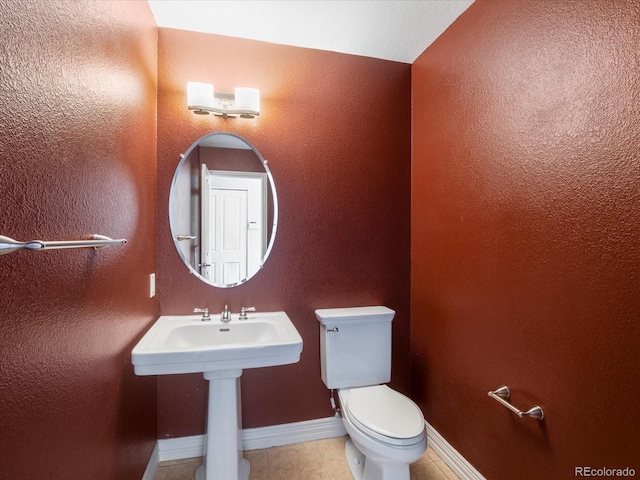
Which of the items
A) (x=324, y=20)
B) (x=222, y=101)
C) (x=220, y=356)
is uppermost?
(x=324, y=20)

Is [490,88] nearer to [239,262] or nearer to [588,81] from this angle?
[588,81]

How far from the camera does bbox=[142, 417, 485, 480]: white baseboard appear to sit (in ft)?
5.27

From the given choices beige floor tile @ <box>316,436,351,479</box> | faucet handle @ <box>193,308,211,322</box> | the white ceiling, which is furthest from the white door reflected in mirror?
beige floor tile @ <box>316,436,351,479</box>

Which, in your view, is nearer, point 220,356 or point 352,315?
point 220,356

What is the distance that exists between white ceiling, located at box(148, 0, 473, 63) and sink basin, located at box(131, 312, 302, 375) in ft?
5.41

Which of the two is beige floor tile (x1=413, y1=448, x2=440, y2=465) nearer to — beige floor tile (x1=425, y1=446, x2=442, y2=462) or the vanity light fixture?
beige floor tile (x1=425, y1=446, x2=442, y2=462)

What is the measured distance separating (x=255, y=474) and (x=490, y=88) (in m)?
2.27

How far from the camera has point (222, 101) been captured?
1.73m

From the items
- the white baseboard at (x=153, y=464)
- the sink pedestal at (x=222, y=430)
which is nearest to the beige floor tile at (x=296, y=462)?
the sink pedestal at (x=222, y=430)

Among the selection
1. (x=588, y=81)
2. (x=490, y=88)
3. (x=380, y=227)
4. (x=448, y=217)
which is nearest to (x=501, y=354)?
(x=448, y=217)

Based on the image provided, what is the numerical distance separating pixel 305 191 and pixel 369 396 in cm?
121

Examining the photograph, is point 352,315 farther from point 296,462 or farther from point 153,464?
point 153,464

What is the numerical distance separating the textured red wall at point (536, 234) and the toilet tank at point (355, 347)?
30 cm

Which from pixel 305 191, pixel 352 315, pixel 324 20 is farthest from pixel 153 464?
pixel 324 20
